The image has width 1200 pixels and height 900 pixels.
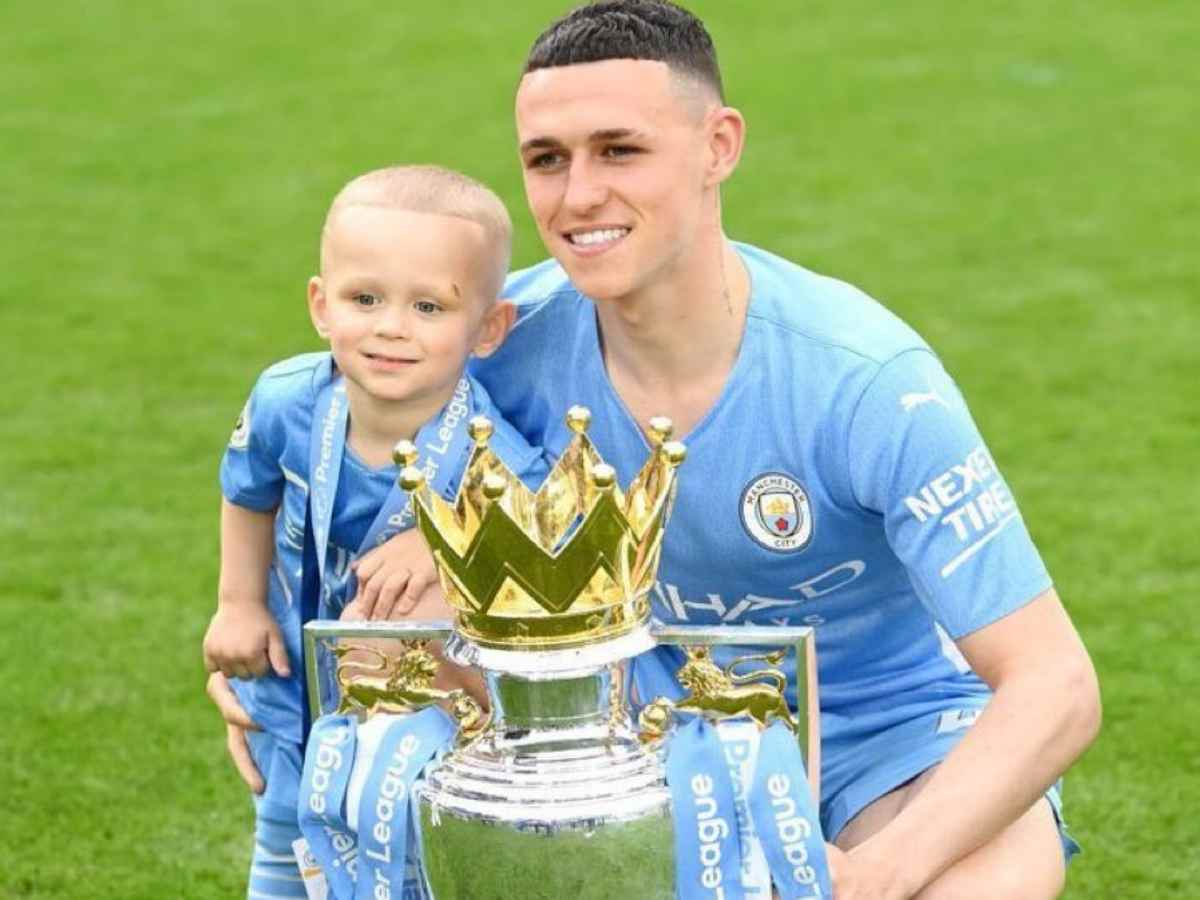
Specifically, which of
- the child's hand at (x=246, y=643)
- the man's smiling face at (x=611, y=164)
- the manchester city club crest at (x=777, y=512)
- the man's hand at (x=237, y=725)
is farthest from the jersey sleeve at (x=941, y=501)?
the man's hand at (x=237, y=725)

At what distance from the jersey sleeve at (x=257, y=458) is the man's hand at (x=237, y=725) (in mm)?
320

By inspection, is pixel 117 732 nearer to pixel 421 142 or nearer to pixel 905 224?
pixel 905 224

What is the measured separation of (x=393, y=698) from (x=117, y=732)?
7.49 ft

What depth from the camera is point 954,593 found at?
340 cm

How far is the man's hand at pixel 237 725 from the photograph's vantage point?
3953mm

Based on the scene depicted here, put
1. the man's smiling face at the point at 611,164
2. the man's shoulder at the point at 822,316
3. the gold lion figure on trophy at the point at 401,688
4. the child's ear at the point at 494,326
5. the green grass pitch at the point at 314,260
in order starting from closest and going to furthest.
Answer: the gold lion figure on trophy at the point at 401,688, the man's smiling face at the point at 611,164, the man's shoulder at the point at 822,316, the child's ear at the point at 494,326, the green grass pitch at the point at 314,260

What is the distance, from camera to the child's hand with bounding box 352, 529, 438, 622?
353cm

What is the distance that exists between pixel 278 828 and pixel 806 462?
1.01 meters

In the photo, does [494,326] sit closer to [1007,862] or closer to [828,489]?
[828,489]

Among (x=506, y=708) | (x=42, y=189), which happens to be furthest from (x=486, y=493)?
(x=42, y=189)

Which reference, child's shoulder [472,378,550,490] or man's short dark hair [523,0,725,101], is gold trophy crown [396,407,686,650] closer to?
child's shoulder [472,378,550,490]

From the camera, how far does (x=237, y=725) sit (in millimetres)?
3998

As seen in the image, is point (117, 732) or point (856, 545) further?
point (117, 732)

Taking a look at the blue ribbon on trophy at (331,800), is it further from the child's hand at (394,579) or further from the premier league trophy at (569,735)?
the child's hand at (394,579)
